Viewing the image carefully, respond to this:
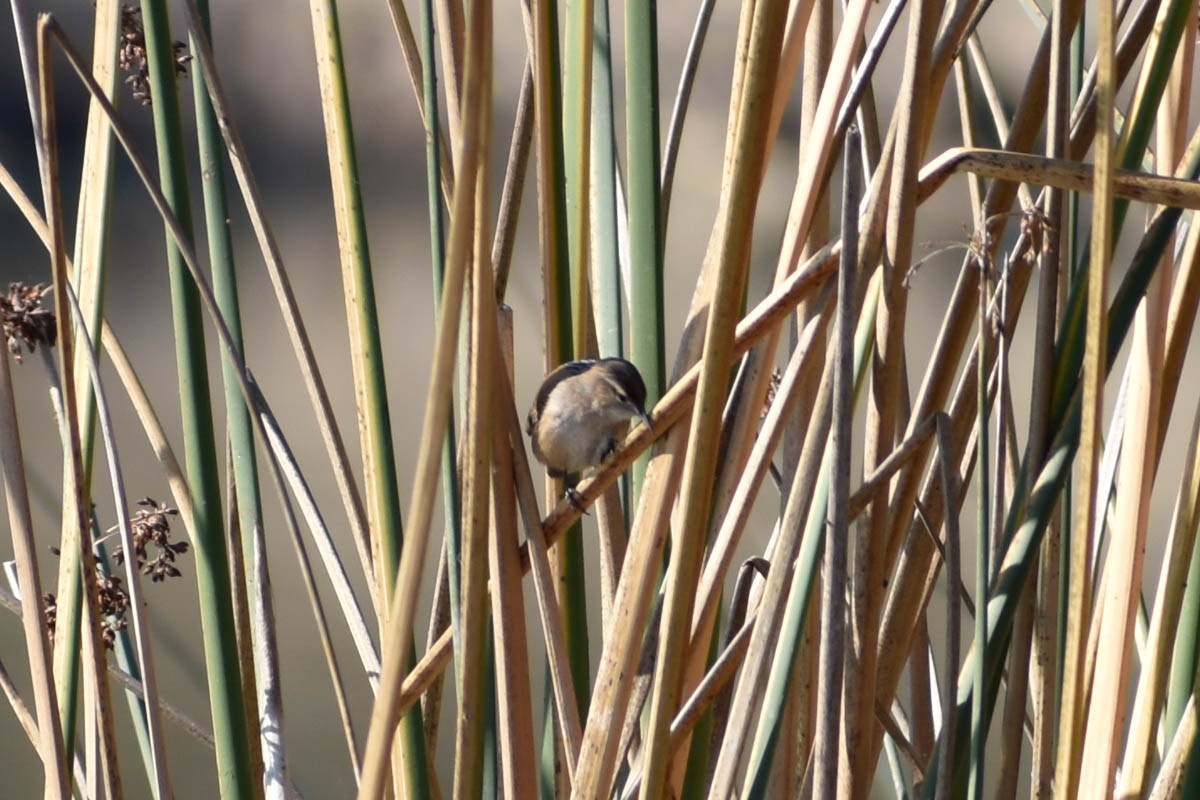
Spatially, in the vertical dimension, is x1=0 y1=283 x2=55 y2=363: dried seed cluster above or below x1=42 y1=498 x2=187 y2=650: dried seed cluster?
above

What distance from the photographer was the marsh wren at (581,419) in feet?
4.44

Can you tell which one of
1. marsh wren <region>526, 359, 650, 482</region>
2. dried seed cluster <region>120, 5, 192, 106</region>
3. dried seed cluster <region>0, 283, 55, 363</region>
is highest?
dried seed cluster <region>120, 5, 192, 106</region>

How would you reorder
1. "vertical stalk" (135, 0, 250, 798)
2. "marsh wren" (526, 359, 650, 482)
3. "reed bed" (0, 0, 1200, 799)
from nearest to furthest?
1. "reed bed" (0, 0, 1200, 799)
2. "vertical stalk" (135, 0, 250, 798)
3. "marsh wren" (526, 359, 650, 482)

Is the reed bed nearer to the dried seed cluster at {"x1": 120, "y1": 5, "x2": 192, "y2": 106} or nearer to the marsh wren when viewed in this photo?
the dried seed cluster at {"x1": 120, "y1": 5, "x2": 192, "y2": 106}

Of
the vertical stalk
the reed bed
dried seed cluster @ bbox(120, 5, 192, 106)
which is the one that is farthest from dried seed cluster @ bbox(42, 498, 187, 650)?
dried seed cluster @ bbox(120, 5, 192, 106)

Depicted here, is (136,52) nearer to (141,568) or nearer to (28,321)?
(28,321)

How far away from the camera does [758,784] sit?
2.67 feet

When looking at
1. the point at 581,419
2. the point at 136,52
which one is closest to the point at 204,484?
the point at 136,52

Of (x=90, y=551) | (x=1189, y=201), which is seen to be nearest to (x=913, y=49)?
(x=1189, y=201)

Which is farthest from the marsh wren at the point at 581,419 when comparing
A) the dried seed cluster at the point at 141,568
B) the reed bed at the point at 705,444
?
the dried seed cluster at the point at 141,568

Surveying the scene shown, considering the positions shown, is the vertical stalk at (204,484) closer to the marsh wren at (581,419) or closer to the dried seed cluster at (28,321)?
the dried seed cluster at (28,321)

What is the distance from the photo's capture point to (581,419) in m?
1.54

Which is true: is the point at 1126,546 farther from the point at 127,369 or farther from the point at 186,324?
the point at 127,369

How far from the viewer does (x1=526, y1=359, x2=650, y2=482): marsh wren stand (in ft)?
4.44
